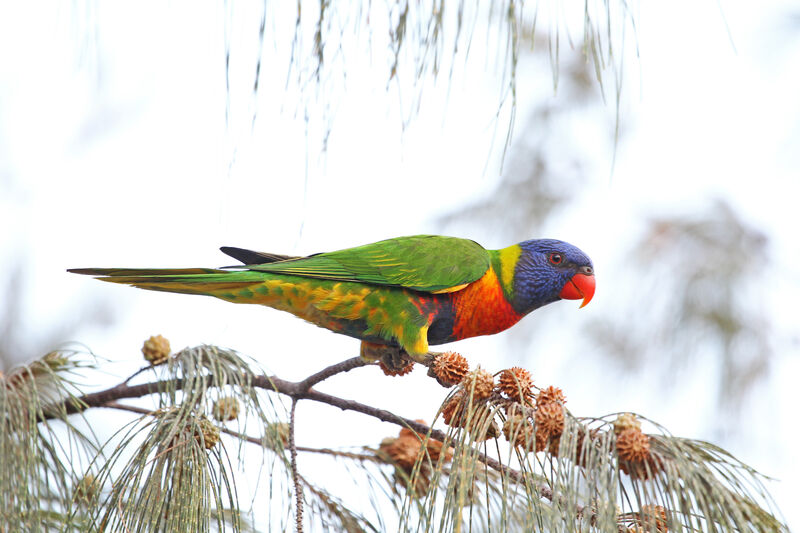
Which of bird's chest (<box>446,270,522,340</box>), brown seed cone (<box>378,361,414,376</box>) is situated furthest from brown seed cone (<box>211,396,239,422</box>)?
bird's chest (<box>446,270,522,340</box>)

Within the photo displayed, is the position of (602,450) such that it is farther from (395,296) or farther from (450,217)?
(450,217)

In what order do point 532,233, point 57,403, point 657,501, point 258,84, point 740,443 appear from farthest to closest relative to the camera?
1. point 532,233
2. point 740,443
3. point 57,403
4. point 258,84
5. point 657,501

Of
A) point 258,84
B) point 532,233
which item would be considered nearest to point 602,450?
point 258,84

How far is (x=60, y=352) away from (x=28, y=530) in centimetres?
45

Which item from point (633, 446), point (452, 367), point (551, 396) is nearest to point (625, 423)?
point (633, 446)

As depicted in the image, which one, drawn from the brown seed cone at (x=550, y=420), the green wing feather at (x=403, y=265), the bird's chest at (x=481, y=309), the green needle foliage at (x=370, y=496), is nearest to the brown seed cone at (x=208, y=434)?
the green needle foliage at (x=370, y=496)

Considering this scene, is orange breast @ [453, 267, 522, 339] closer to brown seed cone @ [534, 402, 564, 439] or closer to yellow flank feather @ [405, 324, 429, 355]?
yellow flank feather @ [405, 324, 429, 355]

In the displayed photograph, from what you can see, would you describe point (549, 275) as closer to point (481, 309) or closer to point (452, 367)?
point (481, 309)

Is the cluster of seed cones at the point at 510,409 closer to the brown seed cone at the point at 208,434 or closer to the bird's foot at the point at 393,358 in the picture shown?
the brown seed cone at the point at 208,434

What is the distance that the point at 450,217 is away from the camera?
3.38 meters

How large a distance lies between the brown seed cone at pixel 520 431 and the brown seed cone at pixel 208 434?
51cm

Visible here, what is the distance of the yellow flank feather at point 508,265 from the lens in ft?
7.36

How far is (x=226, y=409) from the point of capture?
4.73ft

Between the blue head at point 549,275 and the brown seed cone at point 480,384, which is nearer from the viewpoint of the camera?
the brown seed cone at point 480,384
